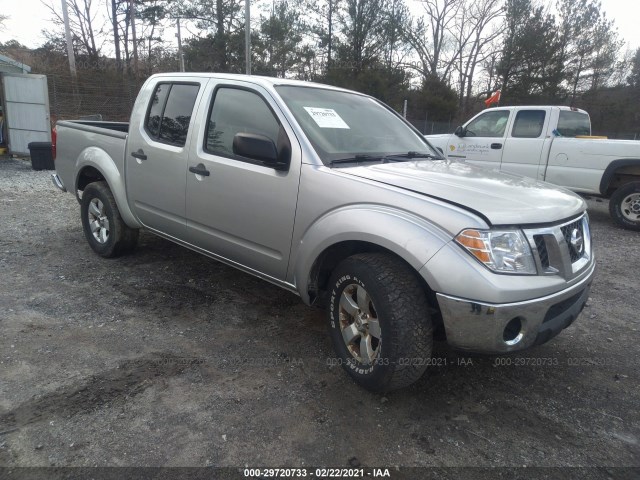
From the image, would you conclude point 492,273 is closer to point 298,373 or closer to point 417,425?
point 417,425

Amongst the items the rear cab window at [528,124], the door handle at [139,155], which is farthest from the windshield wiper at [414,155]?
the rear cab window at [528,124]

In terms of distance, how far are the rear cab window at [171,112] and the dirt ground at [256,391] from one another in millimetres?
1407

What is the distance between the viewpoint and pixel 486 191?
2578 millimetres

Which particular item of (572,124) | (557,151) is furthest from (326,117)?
(572,124)

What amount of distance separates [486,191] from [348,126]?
122 cm

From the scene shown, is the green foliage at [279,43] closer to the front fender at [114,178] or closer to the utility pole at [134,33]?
the utility pole at [134,33]

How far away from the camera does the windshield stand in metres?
3.06

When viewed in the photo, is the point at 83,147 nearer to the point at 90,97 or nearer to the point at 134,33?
the point at 90,97

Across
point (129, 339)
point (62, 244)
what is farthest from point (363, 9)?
point (129, 339)

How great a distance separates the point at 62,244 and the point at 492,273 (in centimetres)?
500

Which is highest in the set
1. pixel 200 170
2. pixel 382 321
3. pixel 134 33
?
pixel 134 33

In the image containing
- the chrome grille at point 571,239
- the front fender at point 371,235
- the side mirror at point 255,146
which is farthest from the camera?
the side mirror at point 255,146

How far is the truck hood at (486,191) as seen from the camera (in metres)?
2.34

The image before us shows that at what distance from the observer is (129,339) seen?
127 inches
